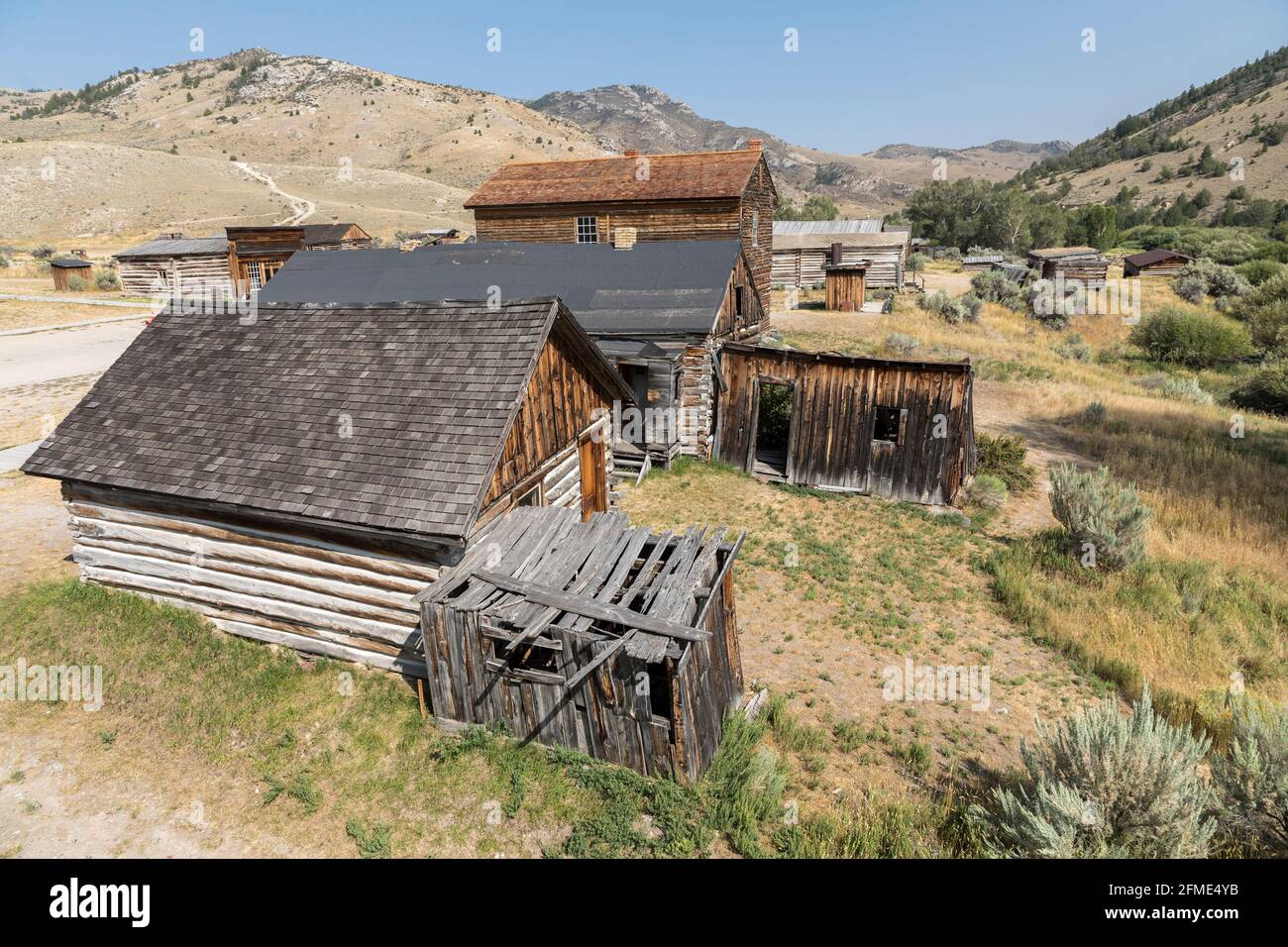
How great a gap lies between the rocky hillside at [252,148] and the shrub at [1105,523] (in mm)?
63209

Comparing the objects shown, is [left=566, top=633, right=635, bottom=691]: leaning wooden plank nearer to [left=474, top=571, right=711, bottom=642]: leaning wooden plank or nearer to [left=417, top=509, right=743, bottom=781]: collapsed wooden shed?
[left=417, top=509, right=743, bottom=781]: collapsed wooden shed

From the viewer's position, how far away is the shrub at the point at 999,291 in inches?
1444

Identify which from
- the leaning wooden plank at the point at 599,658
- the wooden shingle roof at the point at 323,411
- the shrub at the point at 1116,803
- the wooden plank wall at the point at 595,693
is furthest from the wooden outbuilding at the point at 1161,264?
the leaning wooden plank at the point at 599,658

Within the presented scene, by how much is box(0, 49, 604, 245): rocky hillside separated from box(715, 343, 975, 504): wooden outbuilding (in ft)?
187

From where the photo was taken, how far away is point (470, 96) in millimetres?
139250

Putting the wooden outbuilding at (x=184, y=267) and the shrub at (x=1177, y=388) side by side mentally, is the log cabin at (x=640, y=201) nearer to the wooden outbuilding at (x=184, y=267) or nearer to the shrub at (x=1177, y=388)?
the shrub at (x=1177, y=388)

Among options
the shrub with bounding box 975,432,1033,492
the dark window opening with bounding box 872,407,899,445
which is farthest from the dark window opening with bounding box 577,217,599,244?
the shrub with bounding box 975,432,1033,492

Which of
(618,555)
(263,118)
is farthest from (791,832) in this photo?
(263,118)

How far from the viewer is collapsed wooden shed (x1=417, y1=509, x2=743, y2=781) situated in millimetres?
6059

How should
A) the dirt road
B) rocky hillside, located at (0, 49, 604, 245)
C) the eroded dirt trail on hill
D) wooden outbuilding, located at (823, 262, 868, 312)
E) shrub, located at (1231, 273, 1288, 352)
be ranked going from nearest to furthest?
the dirt road, shrub, located at (1231, 273, 1288, 352), wooden outbuilding, located at (823, 262, 868, 312), the eroded dirt trail on hill, rocky hillside, located at (0, 49, 604, 245)

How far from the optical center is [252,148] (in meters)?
110

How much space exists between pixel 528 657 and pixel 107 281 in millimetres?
47908

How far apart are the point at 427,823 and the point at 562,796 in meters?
1.23

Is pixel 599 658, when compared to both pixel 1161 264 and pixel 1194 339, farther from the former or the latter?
pixel 1161 264
